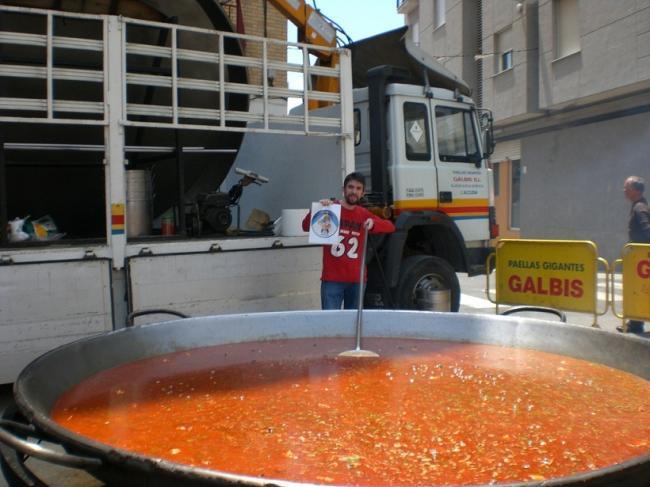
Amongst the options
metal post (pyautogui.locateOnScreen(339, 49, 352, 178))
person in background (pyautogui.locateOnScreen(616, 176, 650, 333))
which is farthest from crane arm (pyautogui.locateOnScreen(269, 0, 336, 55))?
person in background (pyautogui.locateOnScreen(616, 176, 650, 333))

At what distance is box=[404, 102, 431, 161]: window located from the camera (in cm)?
744

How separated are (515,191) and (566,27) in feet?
19.3

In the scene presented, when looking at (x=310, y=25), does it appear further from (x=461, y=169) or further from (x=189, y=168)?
(x=461, y=169)

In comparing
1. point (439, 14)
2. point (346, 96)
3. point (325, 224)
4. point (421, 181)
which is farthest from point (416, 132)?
point (439, 14)

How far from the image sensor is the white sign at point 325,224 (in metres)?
5.15

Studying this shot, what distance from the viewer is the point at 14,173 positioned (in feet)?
20.3

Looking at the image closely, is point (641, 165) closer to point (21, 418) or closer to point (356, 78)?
point (356, 78)

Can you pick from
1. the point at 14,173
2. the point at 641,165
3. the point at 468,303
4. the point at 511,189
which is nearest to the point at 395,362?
the point at 14,173

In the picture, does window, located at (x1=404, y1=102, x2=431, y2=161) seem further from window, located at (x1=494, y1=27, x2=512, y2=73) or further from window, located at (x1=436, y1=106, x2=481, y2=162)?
window, located at (x1=494, y1=27, x2=512, y2=73)

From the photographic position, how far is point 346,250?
19.0 ft

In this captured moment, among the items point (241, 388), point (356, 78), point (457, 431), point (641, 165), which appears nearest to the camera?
point (457, 431)

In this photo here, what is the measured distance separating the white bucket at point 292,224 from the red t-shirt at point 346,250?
11.6 inches

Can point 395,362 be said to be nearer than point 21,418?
No

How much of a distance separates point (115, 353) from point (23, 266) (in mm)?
2235
